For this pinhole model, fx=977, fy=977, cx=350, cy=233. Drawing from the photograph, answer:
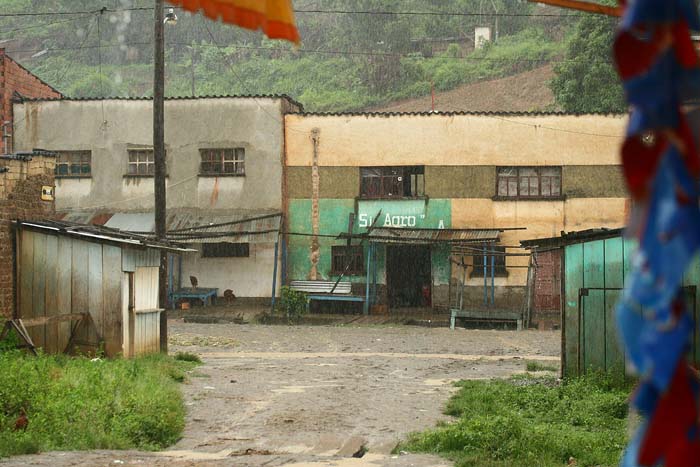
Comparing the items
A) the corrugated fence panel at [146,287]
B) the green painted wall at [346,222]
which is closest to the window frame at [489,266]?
the green painted wall at [346,222]

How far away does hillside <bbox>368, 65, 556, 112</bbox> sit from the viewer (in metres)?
61.9

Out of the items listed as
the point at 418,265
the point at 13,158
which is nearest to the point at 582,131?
the point at 418,265

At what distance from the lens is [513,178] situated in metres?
33.4

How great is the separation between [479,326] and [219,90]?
143 ft

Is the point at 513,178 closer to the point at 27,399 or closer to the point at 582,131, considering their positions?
the point at 582,131

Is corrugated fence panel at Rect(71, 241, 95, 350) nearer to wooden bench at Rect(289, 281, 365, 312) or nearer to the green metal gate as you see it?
the green metal gate

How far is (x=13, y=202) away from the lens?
58.4ft

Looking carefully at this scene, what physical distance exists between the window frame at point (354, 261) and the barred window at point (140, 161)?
23.5 ft

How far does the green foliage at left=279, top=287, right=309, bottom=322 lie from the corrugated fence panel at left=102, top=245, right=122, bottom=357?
14.1 meters

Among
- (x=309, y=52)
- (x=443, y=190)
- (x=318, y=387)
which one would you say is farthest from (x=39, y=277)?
(x=309, y=52)

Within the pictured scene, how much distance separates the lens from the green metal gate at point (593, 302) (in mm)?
14906

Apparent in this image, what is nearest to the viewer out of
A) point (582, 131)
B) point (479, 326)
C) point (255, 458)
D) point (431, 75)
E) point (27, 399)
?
point (255, 458)

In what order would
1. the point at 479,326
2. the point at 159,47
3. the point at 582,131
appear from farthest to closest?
the point at 582,131 < the point at 479,326 < the point at 159,47

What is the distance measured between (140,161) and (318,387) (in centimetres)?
2010
